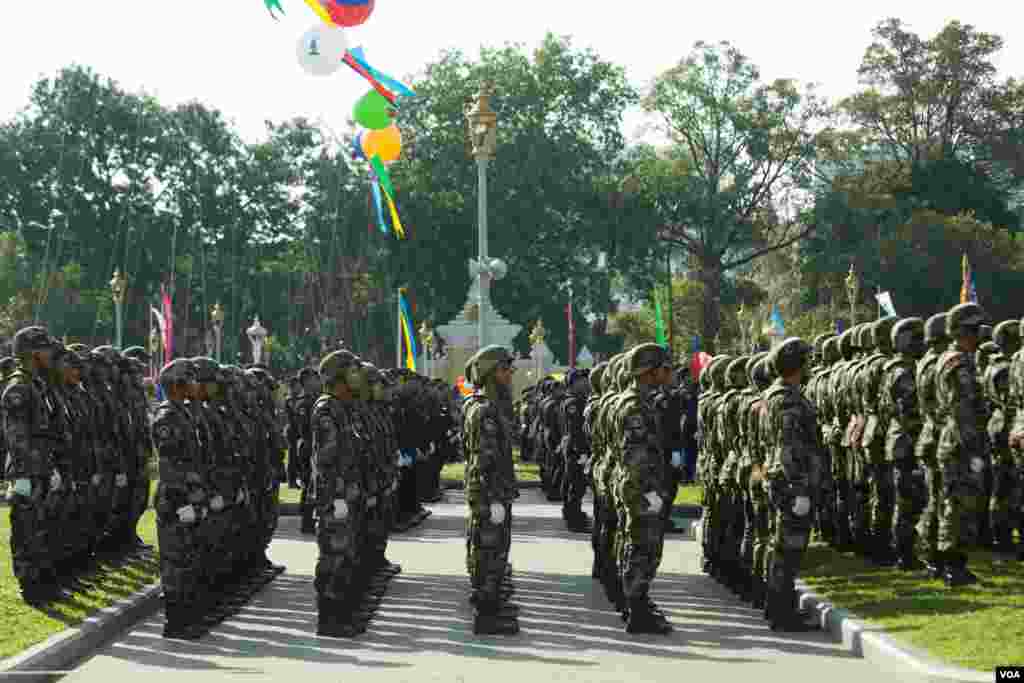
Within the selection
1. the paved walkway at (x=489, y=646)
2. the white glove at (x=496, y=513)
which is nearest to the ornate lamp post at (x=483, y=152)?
the paved walkway at (x=489, y=646)

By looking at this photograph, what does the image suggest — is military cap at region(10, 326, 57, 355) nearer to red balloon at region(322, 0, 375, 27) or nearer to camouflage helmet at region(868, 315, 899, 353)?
camouflage helmet at region(868, 315, 899, 353)

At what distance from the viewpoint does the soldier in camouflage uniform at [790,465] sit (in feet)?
37.6

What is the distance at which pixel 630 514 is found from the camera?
38.1 feet

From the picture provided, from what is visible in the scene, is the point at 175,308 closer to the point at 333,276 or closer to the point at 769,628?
the point at 333,276

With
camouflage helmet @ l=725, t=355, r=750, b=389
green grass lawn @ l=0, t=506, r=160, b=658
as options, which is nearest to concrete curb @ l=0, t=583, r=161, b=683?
green grass lawn @ l=0, t=506, r=160, b=658

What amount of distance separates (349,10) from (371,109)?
4715 millimetres

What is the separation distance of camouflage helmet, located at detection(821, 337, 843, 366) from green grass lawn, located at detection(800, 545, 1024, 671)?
244 cm

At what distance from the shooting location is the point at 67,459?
13.5 metres

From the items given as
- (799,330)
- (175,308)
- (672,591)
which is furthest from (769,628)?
(175,308)

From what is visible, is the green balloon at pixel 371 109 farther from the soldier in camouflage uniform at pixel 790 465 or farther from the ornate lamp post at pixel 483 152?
the soldier in camouflage uniform at pixel 790 465

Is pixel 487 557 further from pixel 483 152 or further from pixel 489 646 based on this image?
pixel 483 152

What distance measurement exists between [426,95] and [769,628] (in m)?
54.4

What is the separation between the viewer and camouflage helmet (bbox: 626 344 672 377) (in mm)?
11719

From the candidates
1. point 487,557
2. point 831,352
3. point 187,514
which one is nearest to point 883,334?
point 831,352
